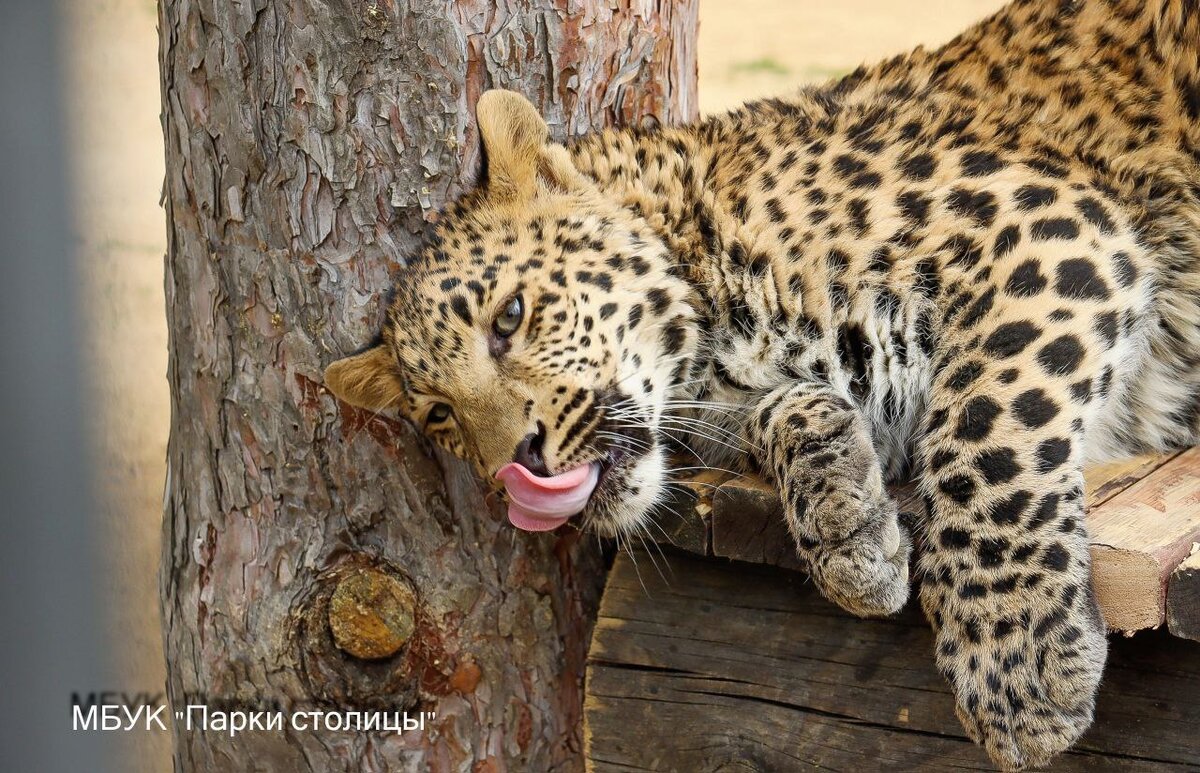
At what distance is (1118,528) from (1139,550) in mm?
184

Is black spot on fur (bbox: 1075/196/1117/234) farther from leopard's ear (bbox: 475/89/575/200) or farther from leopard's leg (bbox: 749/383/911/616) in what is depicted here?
leopard's ear (bbox: 475/89/575/200)

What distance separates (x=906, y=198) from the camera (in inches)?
132

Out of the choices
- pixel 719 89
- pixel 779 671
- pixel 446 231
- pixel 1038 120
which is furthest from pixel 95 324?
pixel 719 89

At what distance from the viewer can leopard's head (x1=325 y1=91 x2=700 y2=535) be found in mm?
3256

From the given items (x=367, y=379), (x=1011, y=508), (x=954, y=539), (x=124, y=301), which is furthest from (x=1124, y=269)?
(x=124, y=301)

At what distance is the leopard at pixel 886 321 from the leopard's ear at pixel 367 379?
1cm

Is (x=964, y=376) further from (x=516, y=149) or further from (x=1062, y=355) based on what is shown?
(x=516, y=149)

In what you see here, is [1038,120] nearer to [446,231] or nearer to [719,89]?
[446,231]

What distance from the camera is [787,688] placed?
3.38m

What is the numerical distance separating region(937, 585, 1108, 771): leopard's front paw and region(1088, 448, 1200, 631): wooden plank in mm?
71

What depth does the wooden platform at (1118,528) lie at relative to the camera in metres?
2.74

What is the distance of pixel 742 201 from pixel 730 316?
33 cm

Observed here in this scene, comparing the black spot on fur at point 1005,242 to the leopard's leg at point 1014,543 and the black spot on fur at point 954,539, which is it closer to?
the leopard's leg at point 1014,543

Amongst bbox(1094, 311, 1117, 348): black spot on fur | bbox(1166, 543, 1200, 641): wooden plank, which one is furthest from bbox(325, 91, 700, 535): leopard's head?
bbox(1166, 543, 1200, 641): wooden plank
